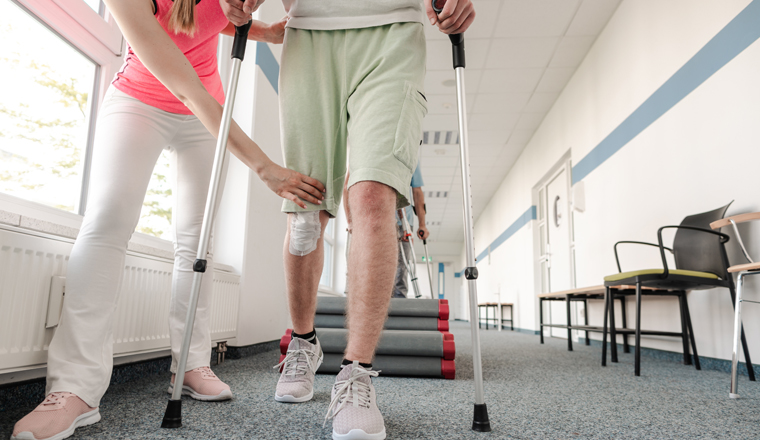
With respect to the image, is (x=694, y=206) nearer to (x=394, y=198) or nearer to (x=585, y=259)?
(x=585, y=259)

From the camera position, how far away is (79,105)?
174 centimetres

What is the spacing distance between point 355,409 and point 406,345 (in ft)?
3.31

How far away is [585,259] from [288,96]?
4.77m

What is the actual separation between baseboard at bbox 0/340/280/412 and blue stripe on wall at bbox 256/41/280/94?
1.86 m

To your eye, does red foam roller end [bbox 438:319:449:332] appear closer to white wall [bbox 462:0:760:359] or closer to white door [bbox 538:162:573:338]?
white wall [bbox 462:0:760:359]

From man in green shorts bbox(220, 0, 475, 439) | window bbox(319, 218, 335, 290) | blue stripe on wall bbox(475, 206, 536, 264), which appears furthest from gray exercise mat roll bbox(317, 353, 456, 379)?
blue stripe on wall bbox(475, 206, 536, 264)

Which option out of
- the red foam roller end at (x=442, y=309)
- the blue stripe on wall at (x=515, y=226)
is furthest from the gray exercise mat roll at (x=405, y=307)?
the blue stripe on wall at (x=515, y=226)

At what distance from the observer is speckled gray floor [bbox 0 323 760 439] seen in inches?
37.3

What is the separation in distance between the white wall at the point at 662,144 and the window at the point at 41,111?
327 centimetres

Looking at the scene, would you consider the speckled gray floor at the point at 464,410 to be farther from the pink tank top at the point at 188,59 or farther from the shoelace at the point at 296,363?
the pink tank top at the point at 188,59

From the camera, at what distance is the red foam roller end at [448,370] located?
5.99 feet

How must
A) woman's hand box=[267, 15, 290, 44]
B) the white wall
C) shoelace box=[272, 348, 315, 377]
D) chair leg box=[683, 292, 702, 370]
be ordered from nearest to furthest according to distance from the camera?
shoelace box=[272, 348, 315, 377]
woman's hand box=[267, 15, 290, 44]
the white wall
chair leg box=[683, 292, 702, 370]

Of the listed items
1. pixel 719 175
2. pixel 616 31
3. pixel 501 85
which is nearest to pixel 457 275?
pixel 501 85

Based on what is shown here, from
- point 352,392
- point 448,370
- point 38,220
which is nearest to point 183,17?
point 38,220
